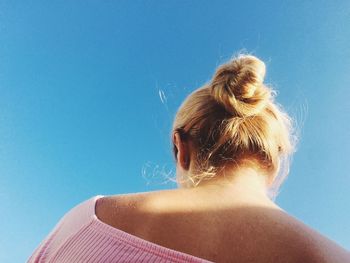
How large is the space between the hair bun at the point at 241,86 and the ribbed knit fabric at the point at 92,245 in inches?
28.3

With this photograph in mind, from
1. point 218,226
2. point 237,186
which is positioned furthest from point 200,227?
point 237,186

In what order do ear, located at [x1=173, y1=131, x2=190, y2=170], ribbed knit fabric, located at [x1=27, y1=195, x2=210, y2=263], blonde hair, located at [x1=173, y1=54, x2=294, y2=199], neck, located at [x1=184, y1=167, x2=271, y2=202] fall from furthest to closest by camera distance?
ear, located at [x1=173, y1=131, x2=190, y2=170] < blonde hair, located at [x1=173, y1=54, x2=294, y2=199] < neck, located at [x1=184, y1=167, x2=271, y2=202] < ribbed knit fabric, located at [x1=27, y1=195, x2=210, y2=263]

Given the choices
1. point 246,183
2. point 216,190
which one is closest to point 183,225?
point 216,190

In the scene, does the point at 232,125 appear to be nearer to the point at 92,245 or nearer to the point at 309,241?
the point at 309,241

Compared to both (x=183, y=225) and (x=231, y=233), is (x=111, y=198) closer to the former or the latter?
(x=183, y=225)

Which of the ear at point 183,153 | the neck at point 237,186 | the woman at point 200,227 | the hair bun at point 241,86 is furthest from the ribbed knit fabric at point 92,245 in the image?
the hair bun at point 241,86

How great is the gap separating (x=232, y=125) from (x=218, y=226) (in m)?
0.57

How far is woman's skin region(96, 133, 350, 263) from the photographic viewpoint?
120cm

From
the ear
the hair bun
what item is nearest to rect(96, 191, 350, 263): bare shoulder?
the ear

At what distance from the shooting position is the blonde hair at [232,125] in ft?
5.41

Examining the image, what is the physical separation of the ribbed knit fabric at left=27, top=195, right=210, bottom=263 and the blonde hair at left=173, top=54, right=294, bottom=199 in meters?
0.40

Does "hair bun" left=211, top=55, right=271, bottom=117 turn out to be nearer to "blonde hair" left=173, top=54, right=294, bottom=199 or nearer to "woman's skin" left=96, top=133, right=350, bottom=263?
"blonde hair" left=173, top=54, right=294, bottom=199

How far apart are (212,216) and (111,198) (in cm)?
30

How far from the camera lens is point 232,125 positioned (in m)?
1.72
